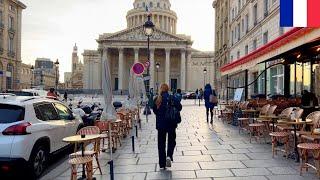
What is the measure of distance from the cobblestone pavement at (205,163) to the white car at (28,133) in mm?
518

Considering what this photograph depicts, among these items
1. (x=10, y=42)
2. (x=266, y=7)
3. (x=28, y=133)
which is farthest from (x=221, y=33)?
(x=28, y=133)

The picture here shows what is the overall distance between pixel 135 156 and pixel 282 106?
716 cm

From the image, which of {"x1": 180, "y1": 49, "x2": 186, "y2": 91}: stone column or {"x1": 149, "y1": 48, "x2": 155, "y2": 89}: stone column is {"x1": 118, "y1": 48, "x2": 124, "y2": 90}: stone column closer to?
{"x1": 149, "y1": 48, "x2": 155, "y2": 89}: stone column

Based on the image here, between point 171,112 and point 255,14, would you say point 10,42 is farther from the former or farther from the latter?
point 171,112

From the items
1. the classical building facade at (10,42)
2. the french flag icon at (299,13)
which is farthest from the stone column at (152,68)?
the french flag icon at (299,13)

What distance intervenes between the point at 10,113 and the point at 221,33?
166 ft

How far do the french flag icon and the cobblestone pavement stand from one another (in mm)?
3033

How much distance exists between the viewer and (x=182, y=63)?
316 ft

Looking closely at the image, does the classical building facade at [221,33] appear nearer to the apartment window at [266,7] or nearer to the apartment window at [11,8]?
the apartment window at [266,7]

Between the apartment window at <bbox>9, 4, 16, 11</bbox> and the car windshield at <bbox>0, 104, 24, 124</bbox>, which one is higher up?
the apartment window at <bbox>9, 4, 16, 11</bbox>

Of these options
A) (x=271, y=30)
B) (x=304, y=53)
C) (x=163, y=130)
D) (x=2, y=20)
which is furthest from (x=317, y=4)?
(x=2, y=20)

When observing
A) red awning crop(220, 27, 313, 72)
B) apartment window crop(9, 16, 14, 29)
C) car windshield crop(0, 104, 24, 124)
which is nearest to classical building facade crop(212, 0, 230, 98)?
apartment window crop(9, 16, 14, 29)

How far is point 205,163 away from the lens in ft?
27.1

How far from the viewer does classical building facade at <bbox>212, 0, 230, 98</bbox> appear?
1970 inches
